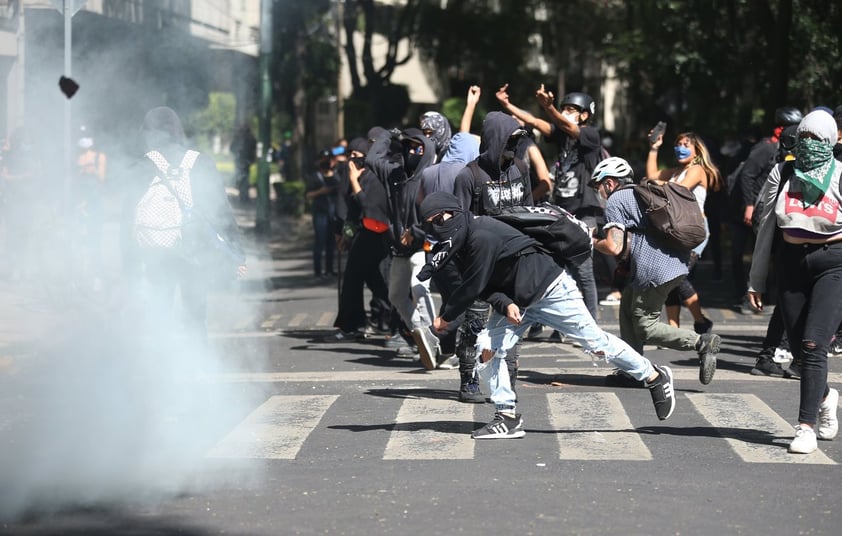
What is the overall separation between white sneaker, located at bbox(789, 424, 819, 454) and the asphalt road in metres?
0.06

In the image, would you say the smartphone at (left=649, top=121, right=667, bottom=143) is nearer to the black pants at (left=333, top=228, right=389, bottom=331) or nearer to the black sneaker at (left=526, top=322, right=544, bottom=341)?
the black sneaker at (left=526, top=322, right=544, bottom=341)

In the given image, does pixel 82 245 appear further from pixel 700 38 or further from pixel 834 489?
pixel 700 38

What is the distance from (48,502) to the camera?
20.1 ft

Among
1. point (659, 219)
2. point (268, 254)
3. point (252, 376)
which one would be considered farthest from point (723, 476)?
point (268, 254)

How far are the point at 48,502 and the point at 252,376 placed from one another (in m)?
4.41

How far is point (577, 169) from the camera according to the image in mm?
11398

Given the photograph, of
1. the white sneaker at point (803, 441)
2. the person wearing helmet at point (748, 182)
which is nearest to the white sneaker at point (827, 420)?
the white sneaker at point (803, 441)

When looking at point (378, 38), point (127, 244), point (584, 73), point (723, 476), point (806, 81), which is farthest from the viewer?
point (584, 73)

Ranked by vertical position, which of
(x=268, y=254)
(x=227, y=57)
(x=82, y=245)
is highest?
(x=227, y=57)

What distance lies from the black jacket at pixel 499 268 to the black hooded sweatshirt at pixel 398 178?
2775 millimetres

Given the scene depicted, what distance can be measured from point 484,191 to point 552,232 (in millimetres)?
1507

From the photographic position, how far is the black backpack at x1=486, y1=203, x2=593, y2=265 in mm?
7559

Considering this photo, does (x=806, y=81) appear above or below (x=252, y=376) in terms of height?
above

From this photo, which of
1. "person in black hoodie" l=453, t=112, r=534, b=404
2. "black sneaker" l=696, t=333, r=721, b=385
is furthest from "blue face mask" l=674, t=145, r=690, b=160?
"black sneaker" l=696, t=333, r=721, b=385
